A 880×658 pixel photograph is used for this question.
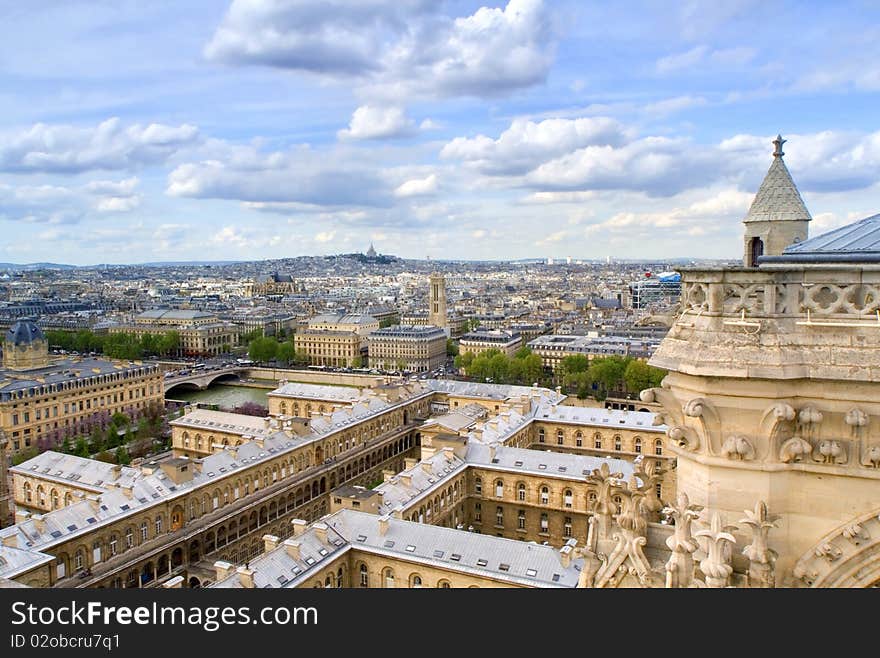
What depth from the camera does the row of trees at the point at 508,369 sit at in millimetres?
86125

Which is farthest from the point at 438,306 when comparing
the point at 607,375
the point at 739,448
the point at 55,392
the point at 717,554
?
the point at 717,554

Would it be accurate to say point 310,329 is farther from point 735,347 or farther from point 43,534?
point 735,347

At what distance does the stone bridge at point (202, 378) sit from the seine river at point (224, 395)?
1.08 m

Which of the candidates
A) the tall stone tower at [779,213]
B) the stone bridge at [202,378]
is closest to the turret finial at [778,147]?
the tall stone tower at [779,213]

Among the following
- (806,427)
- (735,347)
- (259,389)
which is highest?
(735,347)

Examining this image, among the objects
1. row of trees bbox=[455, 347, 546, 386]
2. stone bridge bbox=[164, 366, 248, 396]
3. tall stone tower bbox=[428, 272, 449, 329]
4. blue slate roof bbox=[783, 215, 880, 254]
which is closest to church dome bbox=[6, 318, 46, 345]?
stone bridge bbox=[164, 366, 248, 396]

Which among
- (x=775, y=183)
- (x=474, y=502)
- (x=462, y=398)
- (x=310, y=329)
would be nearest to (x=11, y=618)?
(x=775, y=183)

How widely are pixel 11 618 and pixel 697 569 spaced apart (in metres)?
6.85

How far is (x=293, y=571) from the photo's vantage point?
81.4 feet

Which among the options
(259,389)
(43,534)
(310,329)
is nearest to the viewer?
(43,534)

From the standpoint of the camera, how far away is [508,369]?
8625cm

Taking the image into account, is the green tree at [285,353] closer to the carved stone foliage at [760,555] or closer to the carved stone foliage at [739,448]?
the carved stone foliage at [739,448]

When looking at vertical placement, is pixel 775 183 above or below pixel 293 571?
above

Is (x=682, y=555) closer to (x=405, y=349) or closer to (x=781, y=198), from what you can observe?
(x=781, y=198)
